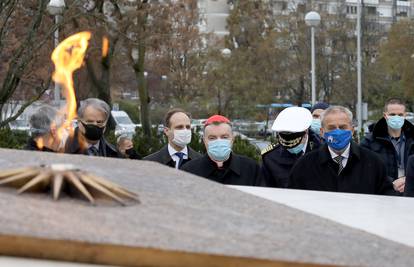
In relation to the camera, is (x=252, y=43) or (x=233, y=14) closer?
(x=252, y=43)

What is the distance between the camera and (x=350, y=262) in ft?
8.30

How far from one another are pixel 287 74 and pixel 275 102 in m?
2.94

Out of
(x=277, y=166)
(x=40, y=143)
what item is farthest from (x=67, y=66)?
(x=277, y=166)

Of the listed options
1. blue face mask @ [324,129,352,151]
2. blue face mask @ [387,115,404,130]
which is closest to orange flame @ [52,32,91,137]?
blue face mask @ [324,129,352,151]

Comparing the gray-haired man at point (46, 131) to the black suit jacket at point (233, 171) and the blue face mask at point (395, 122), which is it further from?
the blue face mask at point (395, 122)

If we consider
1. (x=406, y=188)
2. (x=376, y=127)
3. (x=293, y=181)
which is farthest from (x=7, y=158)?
(x=376, y=127)

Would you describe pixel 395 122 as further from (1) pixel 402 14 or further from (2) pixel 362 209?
(1) pixel 402 14

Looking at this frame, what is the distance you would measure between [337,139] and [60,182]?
3131mm

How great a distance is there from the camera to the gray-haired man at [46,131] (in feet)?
18.5

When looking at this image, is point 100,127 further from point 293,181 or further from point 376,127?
point 376,127

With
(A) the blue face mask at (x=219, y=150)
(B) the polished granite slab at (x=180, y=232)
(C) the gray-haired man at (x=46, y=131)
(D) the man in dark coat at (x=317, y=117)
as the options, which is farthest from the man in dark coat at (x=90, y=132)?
(B) the polished granite slab at (x=180, y=232)

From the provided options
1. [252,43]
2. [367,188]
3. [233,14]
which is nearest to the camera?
[367,188]

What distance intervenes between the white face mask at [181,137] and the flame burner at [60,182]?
3.97 meters

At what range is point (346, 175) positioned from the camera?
551 cm
